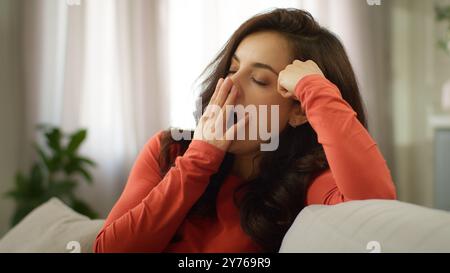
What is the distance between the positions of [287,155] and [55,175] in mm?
1267

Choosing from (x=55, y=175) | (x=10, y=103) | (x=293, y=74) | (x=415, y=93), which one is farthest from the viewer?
(x=55, y=175)

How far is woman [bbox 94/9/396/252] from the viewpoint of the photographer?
24.8 inches

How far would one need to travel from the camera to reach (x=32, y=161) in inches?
57.1

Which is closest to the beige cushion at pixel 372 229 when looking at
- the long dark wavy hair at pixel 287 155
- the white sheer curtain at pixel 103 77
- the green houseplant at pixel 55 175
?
the long dark wavy hair at pixel 287 155

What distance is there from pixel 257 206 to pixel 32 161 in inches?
41.5

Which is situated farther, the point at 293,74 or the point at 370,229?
the point at 293,74

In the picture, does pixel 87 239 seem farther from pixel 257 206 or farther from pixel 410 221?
pixel 410 221

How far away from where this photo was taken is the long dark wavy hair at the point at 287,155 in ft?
2.19

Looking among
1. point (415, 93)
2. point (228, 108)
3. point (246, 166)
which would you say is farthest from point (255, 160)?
point (415, 93)

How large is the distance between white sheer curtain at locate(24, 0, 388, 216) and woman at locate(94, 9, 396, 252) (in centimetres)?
11

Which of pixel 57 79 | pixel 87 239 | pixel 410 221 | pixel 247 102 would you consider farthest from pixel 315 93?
pixel 57 79

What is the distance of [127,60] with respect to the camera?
49.3 inches

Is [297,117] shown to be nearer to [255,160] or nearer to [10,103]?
[255,160]

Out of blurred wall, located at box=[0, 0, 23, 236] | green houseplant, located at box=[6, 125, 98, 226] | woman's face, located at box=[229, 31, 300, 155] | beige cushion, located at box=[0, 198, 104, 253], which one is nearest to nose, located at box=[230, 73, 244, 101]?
woman's face, located at box=[229, 31, 300, 155]
